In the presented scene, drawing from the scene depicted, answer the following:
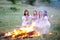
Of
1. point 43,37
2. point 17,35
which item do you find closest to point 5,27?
point 17,35

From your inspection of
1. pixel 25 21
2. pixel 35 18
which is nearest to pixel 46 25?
pixel 35 18

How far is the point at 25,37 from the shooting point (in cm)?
240

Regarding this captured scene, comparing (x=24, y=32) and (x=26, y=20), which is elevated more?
(x=26, y=20)

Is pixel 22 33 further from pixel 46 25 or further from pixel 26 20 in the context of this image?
pixel 46 25

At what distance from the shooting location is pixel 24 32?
2.40 metres

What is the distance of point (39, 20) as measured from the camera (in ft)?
7.91

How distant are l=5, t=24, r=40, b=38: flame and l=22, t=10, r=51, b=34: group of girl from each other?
0.18ft

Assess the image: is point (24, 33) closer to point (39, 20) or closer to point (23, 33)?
point (23, 33)

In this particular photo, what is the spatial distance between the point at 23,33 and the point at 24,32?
18mm

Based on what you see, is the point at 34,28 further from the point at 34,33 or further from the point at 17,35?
the point at 17,35

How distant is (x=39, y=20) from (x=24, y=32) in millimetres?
243

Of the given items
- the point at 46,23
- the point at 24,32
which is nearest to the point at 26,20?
the point at 24,32

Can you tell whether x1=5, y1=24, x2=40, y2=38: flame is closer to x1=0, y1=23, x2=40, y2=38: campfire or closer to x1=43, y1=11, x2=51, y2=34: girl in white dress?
x1=0, y1=23, x2=40, y2=38: campfire

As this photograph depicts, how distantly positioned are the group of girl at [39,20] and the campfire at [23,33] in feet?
0.20
